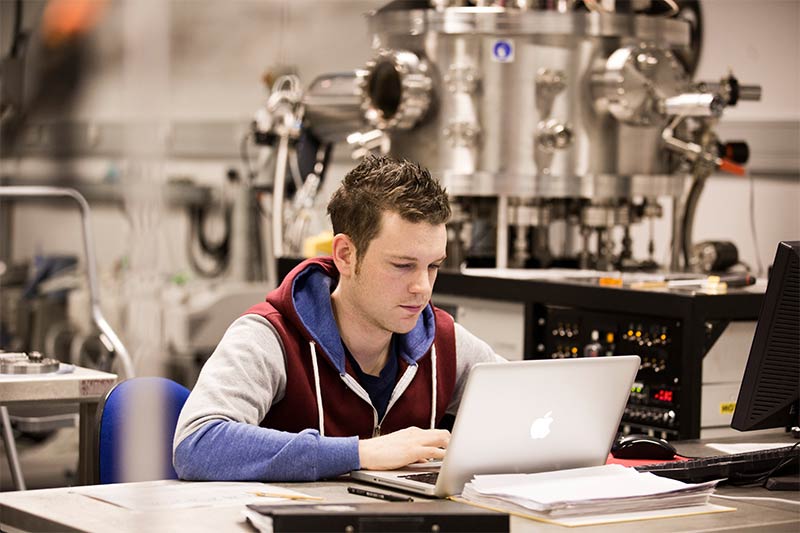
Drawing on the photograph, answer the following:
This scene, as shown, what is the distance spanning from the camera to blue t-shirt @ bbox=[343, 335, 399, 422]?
6.46ft

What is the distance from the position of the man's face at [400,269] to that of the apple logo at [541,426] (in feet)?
1.11

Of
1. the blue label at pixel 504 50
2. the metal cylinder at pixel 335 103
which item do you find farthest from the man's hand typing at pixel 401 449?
the metal cylinder at pixel 335 103

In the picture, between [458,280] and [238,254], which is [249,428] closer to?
[458,280]

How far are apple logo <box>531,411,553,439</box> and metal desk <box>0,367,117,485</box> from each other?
1029mm

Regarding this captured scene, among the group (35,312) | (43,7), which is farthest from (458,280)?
(43,7)

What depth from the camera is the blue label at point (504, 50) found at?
10.8 feet

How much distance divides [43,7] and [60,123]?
0.58 m

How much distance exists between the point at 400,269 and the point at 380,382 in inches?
8.5

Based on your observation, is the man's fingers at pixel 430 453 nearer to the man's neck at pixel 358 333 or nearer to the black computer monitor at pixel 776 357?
the man's neck at pixel 358 333

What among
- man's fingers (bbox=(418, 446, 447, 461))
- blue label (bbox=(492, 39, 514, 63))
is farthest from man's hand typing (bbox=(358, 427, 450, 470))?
blue label (bbox=(492, 39, 514, 63))

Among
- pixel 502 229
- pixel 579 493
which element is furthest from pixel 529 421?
pixel 502 229

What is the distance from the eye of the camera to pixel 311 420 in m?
1.90

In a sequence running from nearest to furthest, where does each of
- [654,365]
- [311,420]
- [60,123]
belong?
[311,420], [654,365], [60,123]

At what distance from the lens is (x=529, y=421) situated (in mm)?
1593
